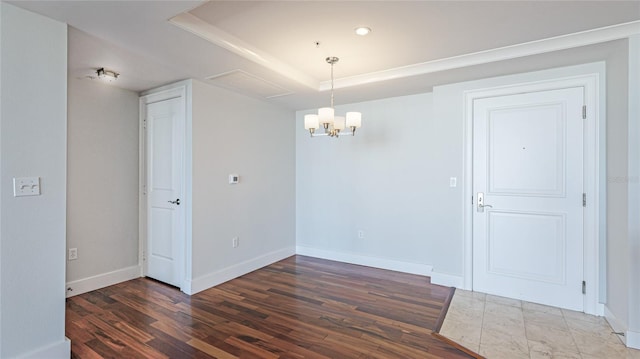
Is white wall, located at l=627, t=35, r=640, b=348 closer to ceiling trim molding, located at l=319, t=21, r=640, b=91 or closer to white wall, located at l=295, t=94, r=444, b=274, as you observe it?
Result: ceiling trim molding, located at l=319, t=21, r=640, b=91

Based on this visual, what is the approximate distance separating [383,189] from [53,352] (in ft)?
11.9

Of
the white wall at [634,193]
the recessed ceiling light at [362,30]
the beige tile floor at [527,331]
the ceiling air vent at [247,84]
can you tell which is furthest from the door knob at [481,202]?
the ceiling air vent at [247,84]

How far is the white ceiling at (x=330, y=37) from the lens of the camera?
2084mm

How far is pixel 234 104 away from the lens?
3.92m

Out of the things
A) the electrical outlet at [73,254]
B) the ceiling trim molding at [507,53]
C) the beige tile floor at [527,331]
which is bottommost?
the beige tile floor at [527,331]

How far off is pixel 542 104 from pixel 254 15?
2.88 m

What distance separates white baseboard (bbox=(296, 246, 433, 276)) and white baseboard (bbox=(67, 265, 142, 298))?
7.58 feet

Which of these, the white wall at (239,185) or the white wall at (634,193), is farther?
the white wall at (239,185)

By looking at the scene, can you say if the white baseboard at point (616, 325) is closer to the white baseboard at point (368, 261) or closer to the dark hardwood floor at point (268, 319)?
the dark hardwood floor at point (268, 319)

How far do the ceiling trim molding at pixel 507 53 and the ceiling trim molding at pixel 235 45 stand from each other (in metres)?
0.59

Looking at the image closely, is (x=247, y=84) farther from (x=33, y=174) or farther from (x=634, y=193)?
(x=634, y=193)

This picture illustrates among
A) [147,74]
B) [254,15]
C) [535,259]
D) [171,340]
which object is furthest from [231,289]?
[535,259]

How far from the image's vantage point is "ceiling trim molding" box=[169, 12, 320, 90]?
223 cm

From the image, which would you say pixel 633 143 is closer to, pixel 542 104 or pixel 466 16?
pixel 542 104
